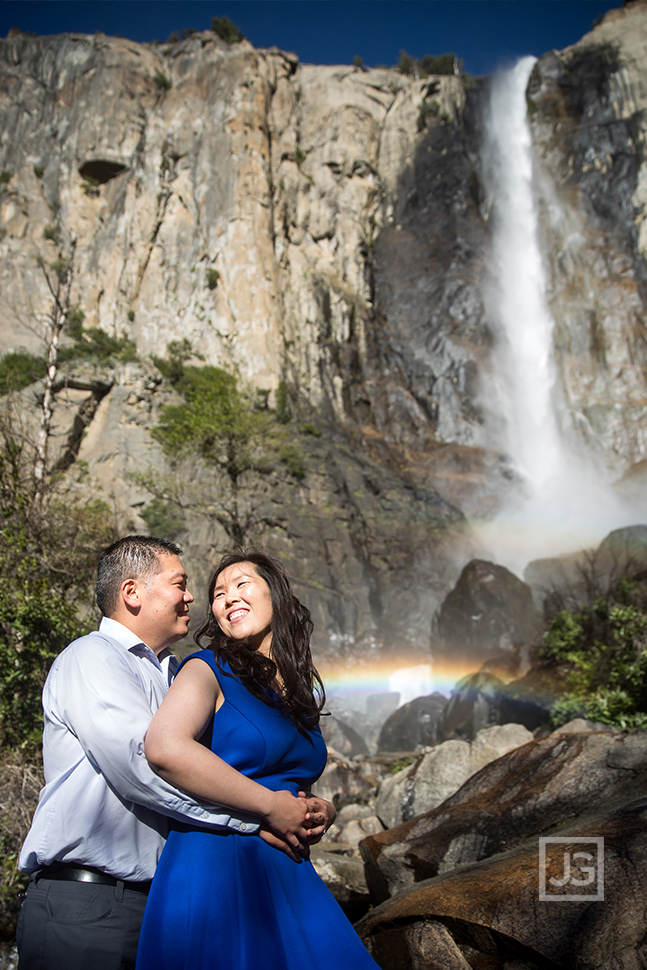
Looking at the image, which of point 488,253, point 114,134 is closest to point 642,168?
point 488,253

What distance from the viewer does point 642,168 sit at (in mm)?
35719

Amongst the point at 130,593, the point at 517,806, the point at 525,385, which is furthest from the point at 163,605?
the point at 525,385

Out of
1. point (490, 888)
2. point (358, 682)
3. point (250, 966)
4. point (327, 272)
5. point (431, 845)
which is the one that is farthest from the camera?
point (327, 272)

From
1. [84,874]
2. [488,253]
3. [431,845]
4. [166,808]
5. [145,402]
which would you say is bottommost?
[431,845]

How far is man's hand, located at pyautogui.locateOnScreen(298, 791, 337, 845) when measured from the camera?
1903 mm

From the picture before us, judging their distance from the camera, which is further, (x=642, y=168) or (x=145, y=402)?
(x=642, y=168)

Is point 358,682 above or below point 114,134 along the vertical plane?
below

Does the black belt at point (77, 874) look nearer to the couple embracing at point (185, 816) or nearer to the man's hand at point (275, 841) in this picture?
the couple embracing at point (185, 816)

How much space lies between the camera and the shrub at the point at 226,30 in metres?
34.8

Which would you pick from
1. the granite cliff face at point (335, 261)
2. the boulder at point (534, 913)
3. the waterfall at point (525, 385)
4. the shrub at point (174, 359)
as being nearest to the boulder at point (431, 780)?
the boulder at point (534, 913)

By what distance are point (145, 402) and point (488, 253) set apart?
81.0 feet

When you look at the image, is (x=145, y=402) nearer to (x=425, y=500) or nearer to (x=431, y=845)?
(x=425, y=500)

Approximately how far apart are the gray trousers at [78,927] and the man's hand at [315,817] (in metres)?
0.62

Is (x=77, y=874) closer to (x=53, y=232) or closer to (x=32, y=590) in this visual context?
(x=32, y=590)
